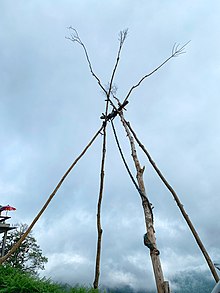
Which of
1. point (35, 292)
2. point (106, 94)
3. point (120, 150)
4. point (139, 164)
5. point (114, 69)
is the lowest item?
point (35, 292)

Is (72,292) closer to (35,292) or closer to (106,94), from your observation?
(35,292)

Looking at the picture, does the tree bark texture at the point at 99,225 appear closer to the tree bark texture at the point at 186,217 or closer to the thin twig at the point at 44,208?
the thin twig at the point at 44,208

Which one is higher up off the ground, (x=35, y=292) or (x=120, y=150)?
(x=120, y=150)

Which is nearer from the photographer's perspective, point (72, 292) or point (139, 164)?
point (72, 292)

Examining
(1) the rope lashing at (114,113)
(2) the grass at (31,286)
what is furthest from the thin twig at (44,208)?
(2) the grass at (31,286)

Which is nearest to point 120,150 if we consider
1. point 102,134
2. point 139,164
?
point 102,134

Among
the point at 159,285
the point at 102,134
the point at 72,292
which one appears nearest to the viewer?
the point at 72,292

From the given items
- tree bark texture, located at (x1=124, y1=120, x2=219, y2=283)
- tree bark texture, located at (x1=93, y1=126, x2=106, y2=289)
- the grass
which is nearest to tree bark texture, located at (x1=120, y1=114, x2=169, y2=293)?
tree bark texture, located at (x1=124, y1=120, x2=219, y2=283)

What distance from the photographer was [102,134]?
6352 mm

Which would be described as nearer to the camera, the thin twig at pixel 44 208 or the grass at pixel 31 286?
the grass at pixel 31 286

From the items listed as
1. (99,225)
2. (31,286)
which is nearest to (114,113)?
(99,225)

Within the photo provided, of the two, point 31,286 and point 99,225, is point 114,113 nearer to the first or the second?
point 99,225

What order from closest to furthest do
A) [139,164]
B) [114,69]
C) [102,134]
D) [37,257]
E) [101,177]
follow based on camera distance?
[139,164] → [101,177] → [102,134] → [114,69] → [37,257]

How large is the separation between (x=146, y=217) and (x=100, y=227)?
1036 millimetres
